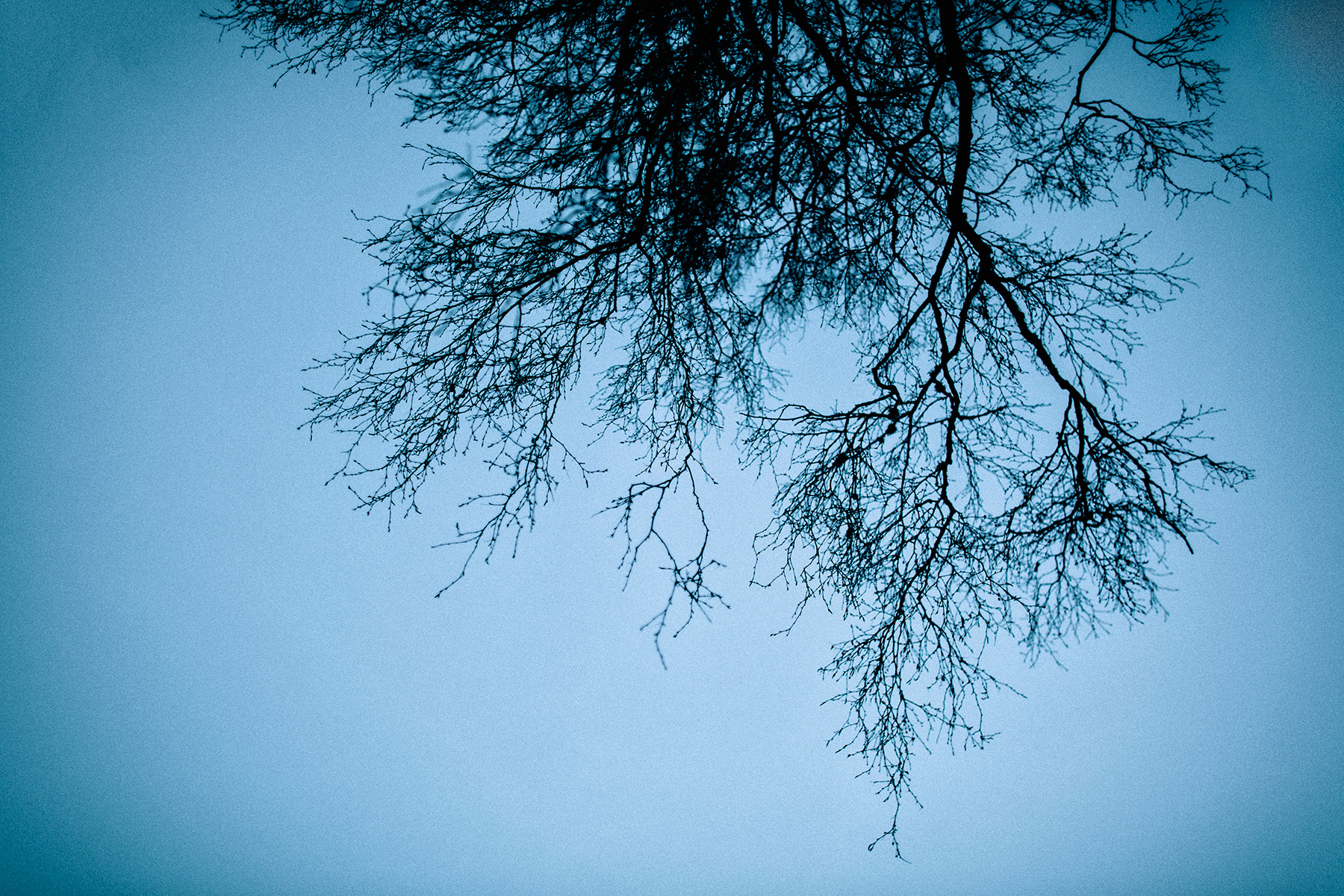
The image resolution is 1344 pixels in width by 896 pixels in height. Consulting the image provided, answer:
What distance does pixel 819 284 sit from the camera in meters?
2.71

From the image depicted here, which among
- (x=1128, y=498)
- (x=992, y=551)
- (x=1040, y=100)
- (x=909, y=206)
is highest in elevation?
A: (x=1040, y=100)

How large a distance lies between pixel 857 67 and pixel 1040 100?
2.94ft

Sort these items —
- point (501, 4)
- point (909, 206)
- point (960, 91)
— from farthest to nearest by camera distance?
point (909, 206)
point (501, 4)
point (960, 91)

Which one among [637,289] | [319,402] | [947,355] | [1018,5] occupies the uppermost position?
[1018,5]

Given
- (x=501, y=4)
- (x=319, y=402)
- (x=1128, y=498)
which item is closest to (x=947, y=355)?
(x=1128, y=498)

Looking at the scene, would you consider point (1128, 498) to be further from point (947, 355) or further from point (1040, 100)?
point (1040, 100)

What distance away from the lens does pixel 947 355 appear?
239cm

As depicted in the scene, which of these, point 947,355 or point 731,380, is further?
point 731,380

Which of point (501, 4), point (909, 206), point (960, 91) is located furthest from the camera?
point (909, 206)

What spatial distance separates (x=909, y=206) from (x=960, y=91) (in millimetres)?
463

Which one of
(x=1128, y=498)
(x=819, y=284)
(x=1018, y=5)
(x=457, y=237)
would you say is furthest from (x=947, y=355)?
(x=457, y=237)

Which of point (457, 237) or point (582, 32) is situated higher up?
point (582, 32)

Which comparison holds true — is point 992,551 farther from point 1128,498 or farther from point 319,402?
point 319,402

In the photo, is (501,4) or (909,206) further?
(909,206)
